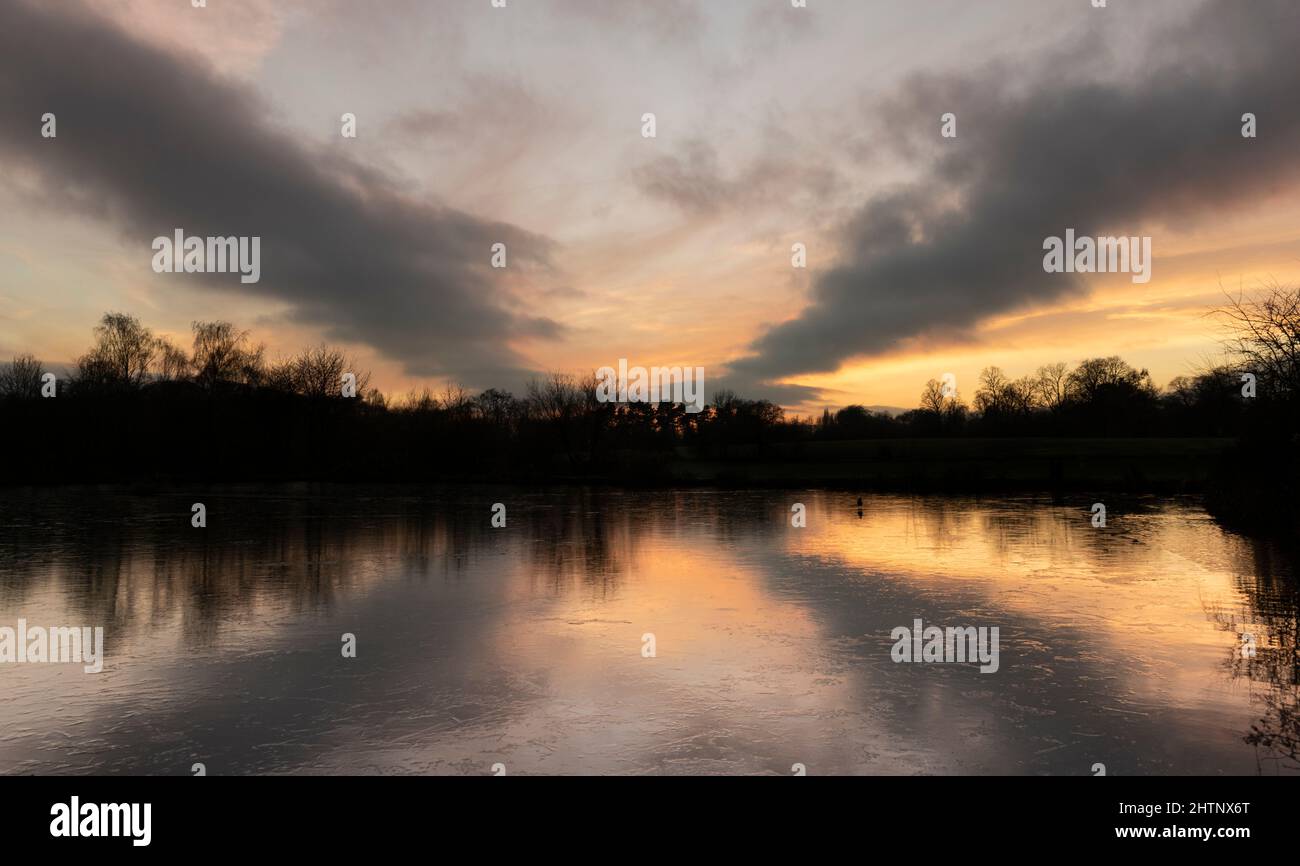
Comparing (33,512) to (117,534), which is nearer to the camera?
(117,534)

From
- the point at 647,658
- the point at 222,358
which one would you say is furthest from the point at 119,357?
the point at 647,658

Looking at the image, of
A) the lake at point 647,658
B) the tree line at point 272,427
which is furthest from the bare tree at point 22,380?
the lake at point 647,658

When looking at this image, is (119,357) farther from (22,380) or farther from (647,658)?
(647,658)

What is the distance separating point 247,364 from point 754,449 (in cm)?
4556

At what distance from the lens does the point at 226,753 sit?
545 centimetres

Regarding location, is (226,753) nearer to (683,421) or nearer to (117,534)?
(117,534)

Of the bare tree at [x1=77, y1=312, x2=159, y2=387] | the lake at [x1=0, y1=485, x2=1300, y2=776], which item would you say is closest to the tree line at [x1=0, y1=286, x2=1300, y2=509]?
the bare tree at [x1=77, y1=312, x2=159, y2=387]

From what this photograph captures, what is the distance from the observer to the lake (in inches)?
216

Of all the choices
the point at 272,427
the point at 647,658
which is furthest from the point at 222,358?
the point at 647,658

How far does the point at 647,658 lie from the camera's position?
788 centimetres

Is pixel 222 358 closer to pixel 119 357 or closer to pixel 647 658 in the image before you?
pixel 119 357

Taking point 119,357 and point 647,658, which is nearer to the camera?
point 647,658

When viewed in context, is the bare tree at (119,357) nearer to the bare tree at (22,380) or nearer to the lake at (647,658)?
the bare tree at (22,380)
